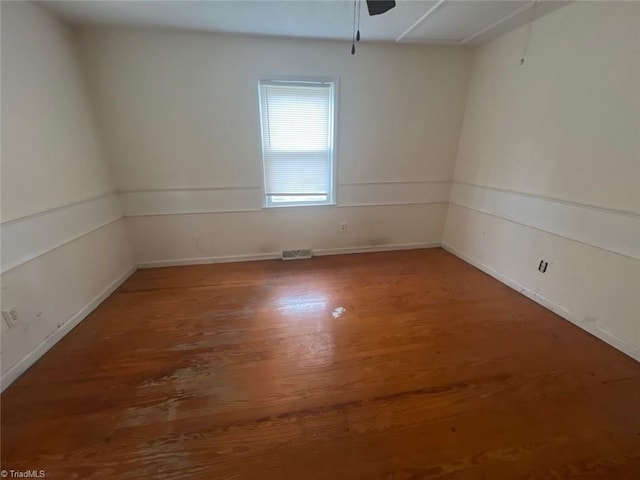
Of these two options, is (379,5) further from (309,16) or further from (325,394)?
(325,394)

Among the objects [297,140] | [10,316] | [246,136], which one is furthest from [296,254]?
[10,316]

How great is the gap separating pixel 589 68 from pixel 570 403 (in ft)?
7.51

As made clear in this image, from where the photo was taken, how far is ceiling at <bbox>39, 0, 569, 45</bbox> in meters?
2.06

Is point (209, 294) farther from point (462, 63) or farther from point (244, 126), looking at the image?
point (462, 63)

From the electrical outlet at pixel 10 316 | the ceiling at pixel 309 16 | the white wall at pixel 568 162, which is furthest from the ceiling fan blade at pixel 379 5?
the electrical outlet at pixel 10 316

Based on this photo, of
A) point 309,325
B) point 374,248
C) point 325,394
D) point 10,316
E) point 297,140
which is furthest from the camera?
point 374,248

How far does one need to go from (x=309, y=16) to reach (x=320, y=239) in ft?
7.31

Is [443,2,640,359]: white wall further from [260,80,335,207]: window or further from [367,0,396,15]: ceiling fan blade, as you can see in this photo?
[260,80,335,207]: window

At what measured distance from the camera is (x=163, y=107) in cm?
269

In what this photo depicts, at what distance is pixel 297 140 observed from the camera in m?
3.08

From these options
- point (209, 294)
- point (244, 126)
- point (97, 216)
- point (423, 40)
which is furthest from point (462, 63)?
point (97, 216)

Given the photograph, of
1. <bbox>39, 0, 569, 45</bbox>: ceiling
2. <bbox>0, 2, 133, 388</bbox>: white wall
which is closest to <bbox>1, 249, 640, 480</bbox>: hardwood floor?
<bbox>0, 2, 133, 388</bbox>: white wall

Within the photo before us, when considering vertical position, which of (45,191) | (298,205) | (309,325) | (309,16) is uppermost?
(309,16)

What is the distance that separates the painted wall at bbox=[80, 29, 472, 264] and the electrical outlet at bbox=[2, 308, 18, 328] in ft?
4.81
